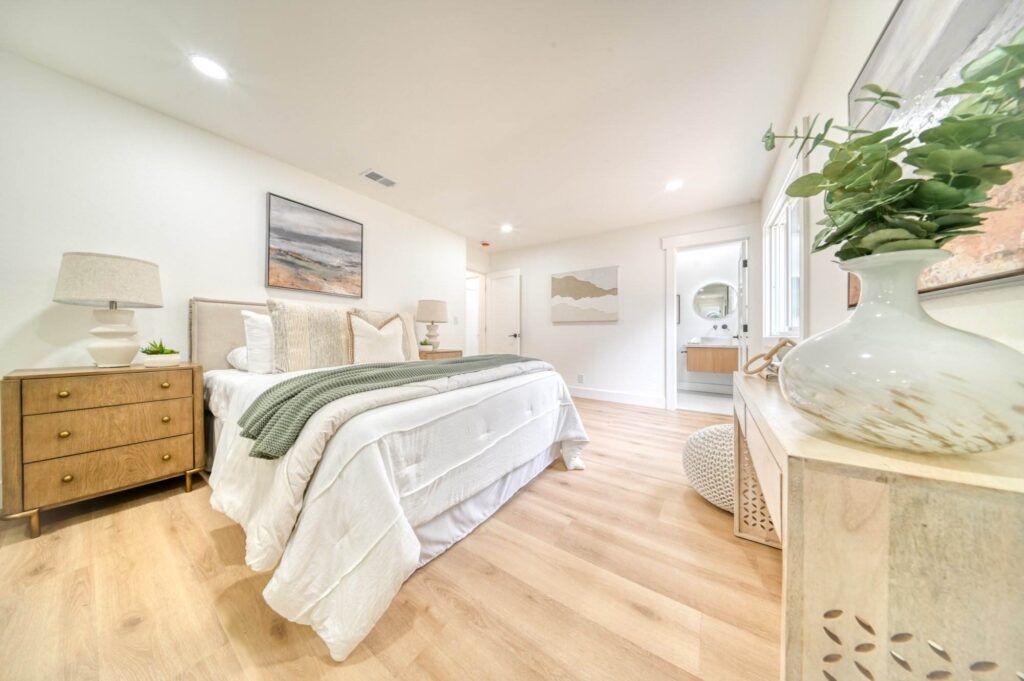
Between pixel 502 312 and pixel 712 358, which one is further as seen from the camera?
pixel 502 312

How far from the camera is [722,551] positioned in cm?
129

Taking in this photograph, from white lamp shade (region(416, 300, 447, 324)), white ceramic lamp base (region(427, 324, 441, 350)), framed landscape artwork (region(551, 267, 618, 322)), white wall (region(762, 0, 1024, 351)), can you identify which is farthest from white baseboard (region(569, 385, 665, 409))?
white wall (region(762, 0, 1024, 351))

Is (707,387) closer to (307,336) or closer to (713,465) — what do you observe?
(713,465)

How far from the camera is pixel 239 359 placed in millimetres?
2104

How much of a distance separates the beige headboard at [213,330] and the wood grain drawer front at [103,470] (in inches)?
24.4

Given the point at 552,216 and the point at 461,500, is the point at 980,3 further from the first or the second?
the point at 552,216

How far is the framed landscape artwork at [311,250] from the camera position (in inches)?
97.3

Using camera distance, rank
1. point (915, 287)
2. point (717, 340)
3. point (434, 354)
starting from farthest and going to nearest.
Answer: point (717, 340), point (434, 354), point (915, 287)

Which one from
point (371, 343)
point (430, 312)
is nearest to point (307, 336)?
point (371, 343)

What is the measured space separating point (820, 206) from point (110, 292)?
3.61 metres

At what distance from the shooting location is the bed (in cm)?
88

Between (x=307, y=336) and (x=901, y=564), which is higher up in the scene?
(x=307, y=336)

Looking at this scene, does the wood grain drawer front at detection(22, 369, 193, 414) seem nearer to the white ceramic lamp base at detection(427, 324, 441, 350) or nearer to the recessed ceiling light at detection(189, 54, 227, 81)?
the recessed ceiling light at detection(189, 54, 227, 81)

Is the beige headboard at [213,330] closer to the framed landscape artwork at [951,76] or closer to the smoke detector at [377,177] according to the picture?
the smoke detector at [377,177]
